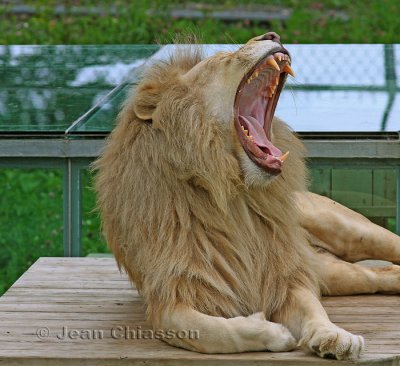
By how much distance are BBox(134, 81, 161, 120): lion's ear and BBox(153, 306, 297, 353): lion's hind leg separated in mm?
727

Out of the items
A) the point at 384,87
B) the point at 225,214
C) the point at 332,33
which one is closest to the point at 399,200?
the point at 384,87

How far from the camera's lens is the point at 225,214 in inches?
169

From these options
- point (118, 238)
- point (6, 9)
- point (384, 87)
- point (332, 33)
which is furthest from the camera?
point (6, 9)

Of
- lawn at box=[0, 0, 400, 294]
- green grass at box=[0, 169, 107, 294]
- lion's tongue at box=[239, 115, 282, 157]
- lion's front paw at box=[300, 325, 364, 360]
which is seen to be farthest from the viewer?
lawn at box=[0, 0, 400, 294]

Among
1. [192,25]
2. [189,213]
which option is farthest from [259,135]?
[192,25]

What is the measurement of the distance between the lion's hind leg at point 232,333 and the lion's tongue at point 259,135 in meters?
0.61

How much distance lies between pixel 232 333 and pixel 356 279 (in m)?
1.05

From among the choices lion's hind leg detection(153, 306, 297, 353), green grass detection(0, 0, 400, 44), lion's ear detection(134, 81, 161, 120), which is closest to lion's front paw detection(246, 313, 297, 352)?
lion's hind leg detection(153, 306, 297, 353)

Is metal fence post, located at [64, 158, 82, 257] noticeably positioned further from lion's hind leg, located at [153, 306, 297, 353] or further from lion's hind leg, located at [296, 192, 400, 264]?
lion's hind leg, located at [153, 306, 297, 353]

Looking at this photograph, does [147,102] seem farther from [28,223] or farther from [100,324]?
[28,223]

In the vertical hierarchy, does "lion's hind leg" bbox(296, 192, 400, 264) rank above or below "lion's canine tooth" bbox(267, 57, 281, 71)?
below

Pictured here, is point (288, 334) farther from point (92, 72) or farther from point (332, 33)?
point (332, 33)

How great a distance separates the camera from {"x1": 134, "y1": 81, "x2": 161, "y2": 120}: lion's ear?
4328 millimetres

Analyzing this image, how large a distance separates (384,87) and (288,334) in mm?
2596
